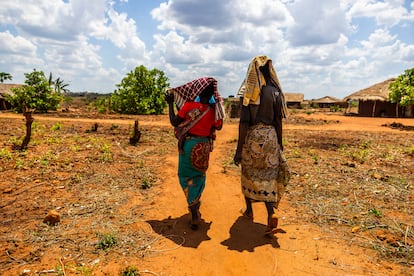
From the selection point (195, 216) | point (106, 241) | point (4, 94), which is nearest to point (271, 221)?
point (195, 216)

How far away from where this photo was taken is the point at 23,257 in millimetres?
3158

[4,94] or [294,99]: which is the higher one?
[294,99]

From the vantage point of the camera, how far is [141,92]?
74.1 feet

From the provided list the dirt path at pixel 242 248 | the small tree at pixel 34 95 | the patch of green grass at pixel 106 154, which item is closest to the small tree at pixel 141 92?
the small tree at pixel 34 95

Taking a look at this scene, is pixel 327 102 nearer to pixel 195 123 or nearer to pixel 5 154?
pixel 5 154

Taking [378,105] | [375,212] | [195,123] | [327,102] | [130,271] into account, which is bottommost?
[130,271]

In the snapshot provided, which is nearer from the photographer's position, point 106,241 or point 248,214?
point 106,241

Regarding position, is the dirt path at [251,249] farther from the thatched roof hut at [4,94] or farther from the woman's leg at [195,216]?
the thatched roof hut at [4,94]

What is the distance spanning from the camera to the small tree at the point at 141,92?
22.3 m

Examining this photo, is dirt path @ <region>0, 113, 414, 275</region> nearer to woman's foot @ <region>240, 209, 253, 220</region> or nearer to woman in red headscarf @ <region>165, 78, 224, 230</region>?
woman's foot @ <region>240, 209, 253, 220</region>

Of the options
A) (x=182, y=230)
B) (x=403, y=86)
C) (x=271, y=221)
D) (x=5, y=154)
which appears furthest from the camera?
(x=403, y=86)

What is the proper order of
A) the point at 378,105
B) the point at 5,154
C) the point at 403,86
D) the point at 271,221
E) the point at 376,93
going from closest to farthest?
the point at 271,221
the point at 5,154
the point at 403,86
the point at 378,105
the point at 376,93

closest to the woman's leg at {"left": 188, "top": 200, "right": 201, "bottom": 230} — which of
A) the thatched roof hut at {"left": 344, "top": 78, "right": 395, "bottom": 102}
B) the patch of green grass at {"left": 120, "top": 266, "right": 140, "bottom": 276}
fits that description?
the patch of green grass at {"left": 120, "top": 266, "right": 140, "bottom": 276}

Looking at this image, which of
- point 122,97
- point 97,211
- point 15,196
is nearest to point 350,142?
point 97,211
